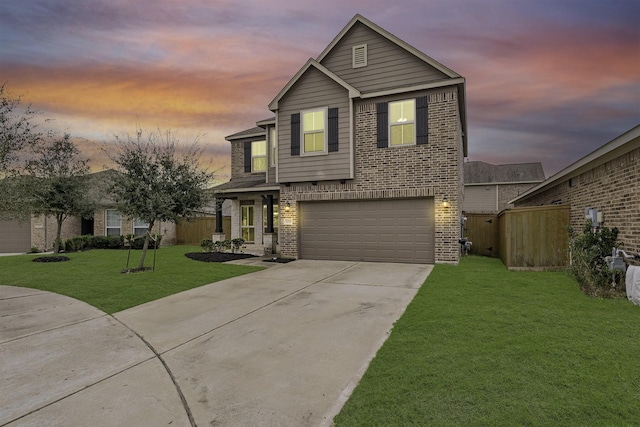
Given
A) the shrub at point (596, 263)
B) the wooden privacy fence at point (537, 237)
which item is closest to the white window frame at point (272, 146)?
the wooden privacy fence at point (537, 237)

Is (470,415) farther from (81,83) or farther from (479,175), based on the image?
(479,175)

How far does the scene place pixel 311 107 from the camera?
12.6m

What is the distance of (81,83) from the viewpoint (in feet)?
40.0

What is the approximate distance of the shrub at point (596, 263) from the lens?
21.1 ft

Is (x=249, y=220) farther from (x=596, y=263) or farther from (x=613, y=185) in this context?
(x=613, y=185)

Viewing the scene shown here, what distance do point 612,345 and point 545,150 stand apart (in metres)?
28.2

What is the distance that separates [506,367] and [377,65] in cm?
1136

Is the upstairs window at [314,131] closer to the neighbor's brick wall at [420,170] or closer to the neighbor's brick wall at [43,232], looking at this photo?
the neighbor's brick wall at [420,170]

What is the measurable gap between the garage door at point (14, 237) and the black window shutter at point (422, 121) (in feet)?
75.5

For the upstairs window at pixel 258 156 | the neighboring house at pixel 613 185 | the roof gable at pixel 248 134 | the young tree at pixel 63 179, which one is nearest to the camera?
the neighboring house at pixel 613 185

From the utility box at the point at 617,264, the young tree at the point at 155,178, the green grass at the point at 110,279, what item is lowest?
the green grass at the point at 110,279

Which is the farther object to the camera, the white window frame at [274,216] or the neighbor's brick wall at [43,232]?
the neighbor's brick wall at [43,232]

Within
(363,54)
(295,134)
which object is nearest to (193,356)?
(295,134)

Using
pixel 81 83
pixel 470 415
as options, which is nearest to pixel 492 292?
pixel 470 415
